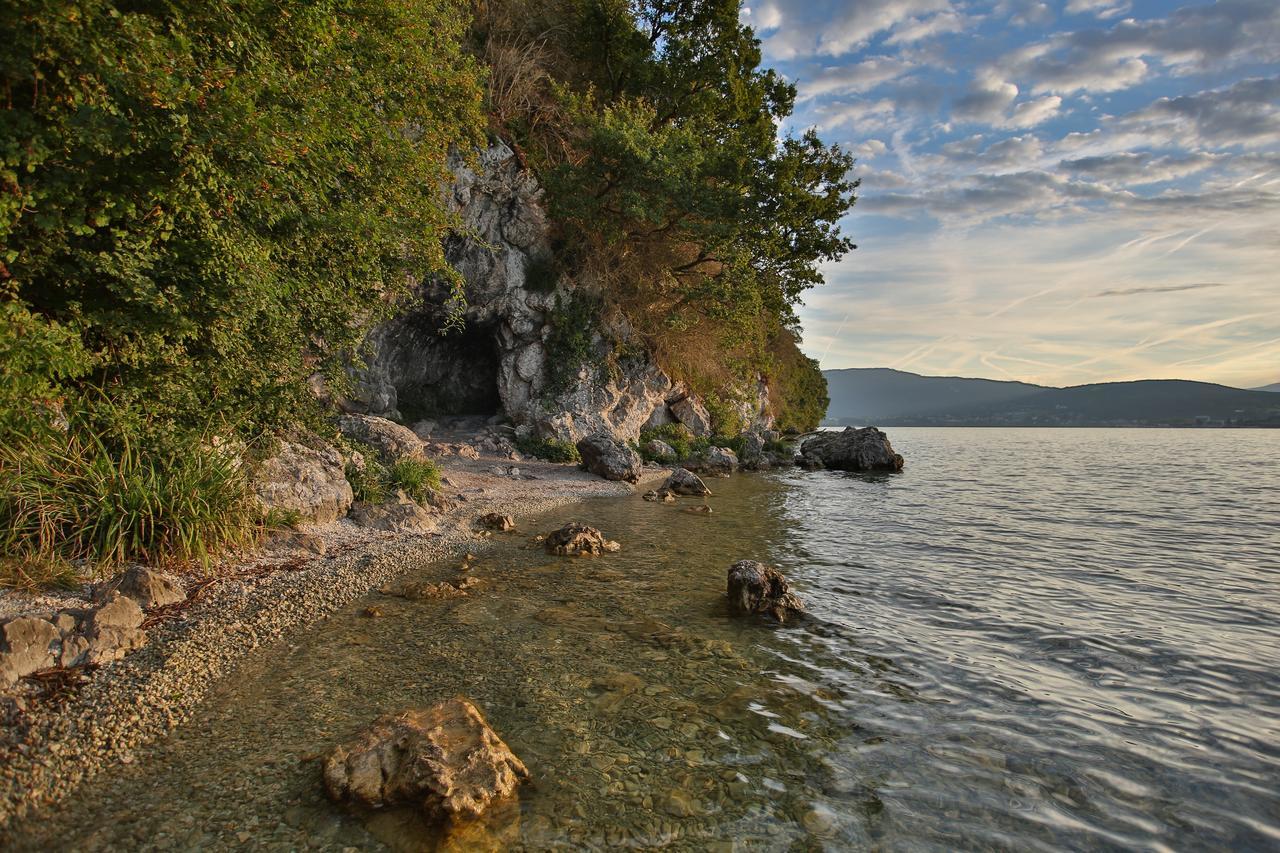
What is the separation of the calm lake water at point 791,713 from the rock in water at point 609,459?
12.1 metres

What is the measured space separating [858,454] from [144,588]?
3232cm

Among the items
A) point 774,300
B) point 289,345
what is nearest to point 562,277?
point 774,300

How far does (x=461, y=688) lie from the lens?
5.27 m

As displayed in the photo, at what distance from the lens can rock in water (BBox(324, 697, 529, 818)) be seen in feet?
11.7

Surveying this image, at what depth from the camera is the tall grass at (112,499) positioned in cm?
637

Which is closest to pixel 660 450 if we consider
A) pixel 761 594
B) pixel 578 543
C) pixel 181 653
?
pixel 578 543

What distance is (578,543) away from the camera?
1084cm

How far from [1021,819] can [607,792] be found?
2.79m

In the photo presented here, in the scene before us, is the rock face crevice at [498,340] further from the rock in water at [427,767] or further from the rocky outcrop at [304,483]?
the rock in water at [427,767]

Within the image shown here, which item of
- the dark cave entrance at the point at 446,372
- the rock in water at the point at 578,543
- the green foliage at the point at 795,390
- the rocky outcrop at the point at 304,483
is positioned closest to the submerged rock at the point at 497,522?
the rock in water at the point at 578,543

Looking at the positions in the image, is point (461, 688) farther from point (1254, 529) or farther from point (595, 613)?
point (1254, 529)

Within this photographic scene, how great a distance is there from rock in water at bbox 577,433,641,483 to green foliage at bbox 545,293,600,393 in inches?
194

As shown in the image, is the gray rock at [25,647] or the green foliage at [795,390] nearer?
the gray rock at [25,647]

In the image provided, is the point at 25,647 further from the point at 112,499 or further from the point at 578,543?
the point at 578,543
